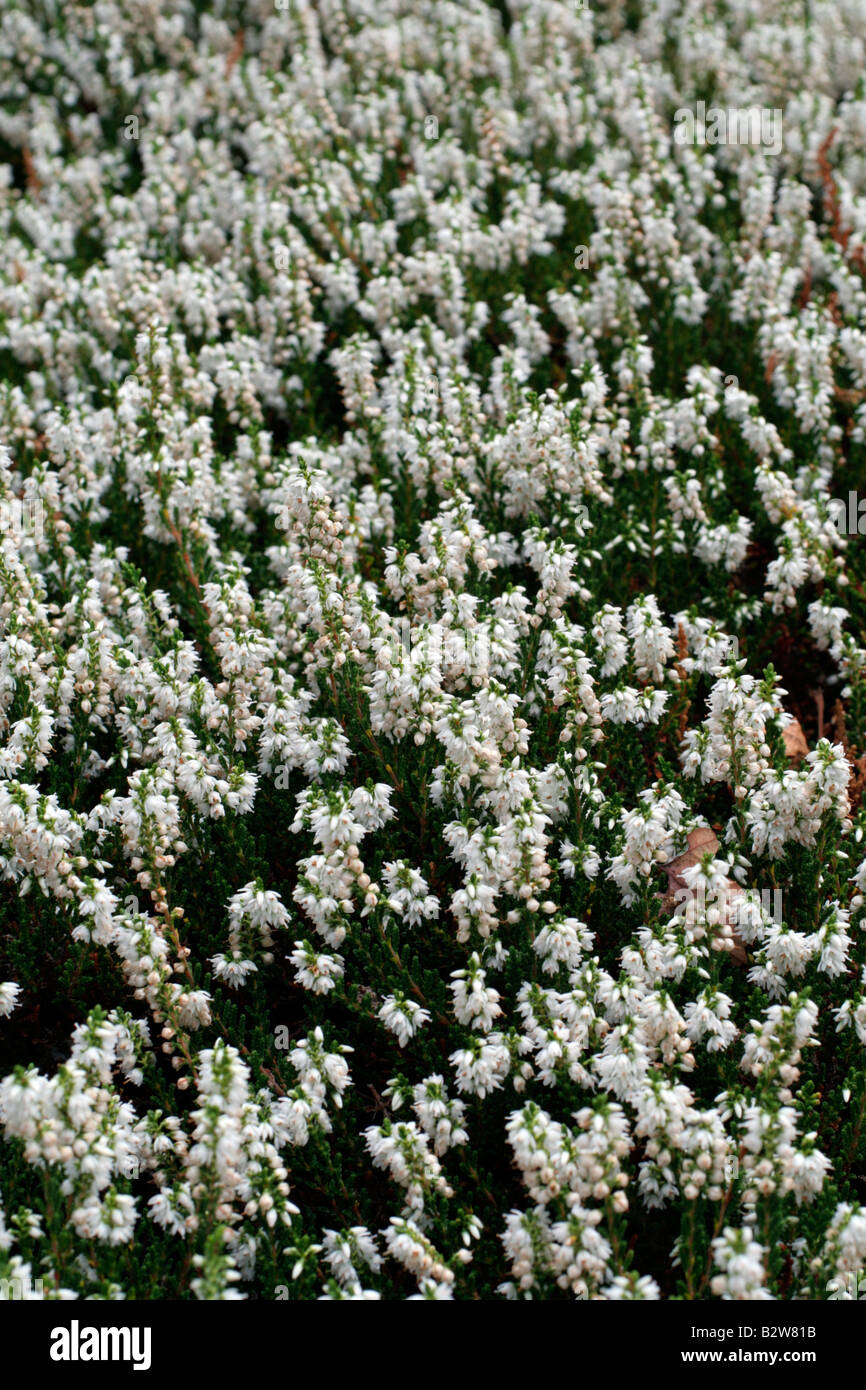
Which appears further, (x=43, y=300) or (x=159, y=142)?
(x=159, y=142)

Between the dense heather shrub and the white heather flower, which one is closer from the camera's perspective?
the dense heather shrub

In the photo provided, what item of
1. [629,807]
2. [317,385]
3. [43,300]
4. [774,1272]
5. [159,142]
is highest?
[159,142]

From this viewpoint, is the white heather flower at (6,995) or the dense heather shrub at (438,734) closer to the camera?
the dense heather shrub at (438,734)

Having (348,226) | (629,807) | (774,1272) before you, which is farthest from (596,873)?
(348,226)

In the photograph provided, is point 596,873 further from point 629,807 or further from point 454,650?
→ point 454,650

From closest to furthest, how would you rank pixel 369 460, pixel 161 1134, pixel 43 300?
pixel 161 1134, pixel 369 460, pixel 43 300

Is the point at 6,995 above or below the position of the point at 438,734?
below

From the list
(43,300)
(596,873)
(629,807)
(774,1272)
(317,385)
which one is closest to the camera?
(774,1272)

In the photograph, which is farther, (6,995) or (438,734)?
(438,734)
